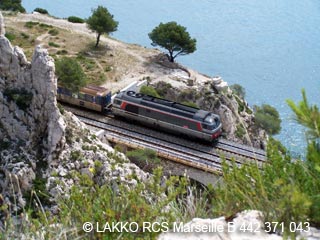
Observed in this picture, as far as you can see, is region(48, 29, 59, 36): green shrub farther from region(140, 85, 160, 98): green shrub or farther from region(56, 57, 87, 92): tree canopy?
region(140, 85, 160, 98): green shrub

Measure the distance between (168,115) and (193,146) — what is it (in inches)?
113

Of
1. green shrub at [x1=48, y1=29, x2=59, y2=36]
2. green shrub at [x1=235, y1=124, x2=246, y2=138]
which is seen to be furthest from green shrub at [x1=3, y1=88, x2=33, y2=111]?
green shrub at [x1=48, y1=29, x2=59, y2=36]

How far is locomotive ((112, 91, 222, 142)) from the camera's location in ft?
112

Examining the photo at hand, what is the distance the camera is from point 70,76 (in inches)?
1489

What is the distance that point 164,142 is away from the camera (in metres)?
34.6

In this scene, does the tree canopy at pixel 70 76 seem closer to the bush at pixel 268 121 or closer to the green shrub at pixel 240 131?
the green shrub at pixel 240 131

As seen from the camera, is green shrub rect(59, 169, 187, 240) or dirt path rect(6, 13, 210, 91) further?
dirt path rect(6, 13, 210, 91)

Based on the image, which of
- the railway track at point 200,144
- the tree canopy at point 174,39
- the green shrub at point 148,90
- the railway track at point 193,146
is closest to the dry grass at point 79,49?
the tree canopy at point 174,39

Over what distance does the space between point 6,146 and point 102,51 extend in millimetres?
28750

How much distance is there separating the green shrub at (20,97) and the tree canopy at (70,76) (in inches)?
420

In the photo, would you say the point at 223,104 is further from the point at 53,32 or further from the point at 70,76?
the point at 53,32

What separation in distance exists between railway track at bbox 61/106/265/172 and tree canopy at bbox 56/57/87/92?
1.98 metres

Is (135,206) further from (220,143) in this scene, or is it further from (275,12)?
(275,12)

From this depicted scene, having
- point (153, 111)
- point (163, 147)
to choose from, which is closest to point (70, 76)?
point (153, 111)
